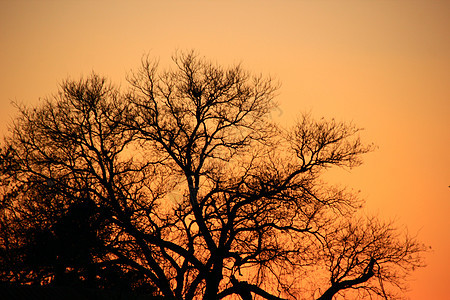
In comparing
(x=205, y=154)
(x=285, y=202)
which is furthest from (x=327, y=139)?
(x=205, y=154)

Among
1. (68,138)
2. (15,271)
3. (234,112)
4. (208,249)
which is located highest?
(234,112)

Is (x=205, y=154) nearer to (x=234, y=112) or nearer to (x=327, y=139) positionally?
(x=234, y=112)

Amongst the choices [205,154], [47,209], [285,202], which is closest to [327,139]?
[285,202]

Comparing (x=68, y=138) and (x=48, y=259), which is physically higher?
(x=68, y=138)

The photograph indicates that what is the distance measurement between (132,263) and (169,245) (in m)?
1.73

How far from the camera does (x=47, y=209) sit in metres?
25.1

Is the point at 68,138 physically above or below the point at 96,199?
above

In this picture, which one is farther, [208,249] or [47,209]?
[208,249]

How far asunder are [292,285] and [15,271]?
450 inches

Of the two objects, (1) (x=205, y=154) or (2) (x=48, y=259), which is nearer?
(2) (x=48, y=259)

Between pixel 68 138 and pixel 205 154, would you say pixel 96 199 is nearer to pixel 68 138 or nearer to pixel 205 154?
pixel 68 138

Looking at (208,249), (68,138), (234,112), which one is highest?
(234,112)

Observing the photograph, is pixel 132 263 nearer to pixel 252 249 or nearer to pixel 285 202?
pixel 252 249

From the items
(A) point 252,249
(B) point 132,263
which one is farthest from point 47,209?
(A) point 252,249
